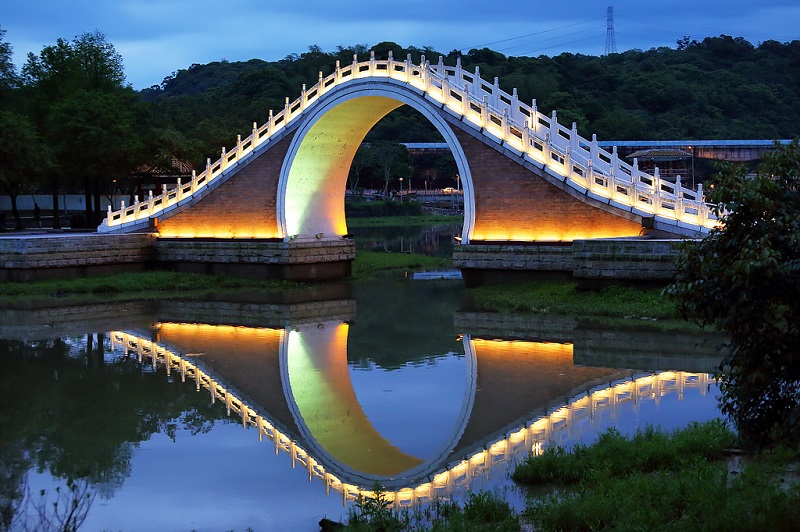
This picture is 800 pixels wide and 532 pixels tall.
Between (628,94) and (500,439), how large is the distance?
6010cm

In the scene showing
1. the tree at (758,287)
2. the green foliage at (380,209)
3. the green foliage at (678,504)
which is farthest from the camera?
the green foliage at (380,209)

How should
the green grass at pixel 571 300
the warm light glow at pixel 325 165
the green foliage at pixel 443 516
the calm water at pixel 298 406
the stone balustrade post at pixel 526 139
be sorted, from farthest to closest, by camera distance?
the warm light glow at pixel 325 165
the stone balustrade post at pixel 526 139
the green grass at pixel 571 300
the calm water at pixel 298 406
the green foliage at pixel 443 516

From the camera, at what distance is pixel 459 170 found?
82.1ft

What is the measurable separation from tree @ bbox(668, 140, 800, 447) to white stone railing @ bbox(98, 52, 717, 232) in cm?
1373

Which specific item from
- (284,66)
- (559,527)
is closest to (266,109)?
(284,66)

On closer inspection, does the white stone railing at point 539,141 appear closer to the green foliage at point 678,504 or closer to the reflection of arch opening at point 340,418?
the reflection of arch opening at point 340,418

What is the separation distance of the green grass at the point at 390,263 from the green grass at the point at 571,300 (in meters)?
8.90

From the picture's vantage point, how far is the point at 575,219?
23.2 m

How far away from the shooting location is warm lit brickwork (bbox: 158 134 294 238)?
29750mm

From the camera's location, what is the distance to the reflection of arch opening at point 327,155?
91.0 feet

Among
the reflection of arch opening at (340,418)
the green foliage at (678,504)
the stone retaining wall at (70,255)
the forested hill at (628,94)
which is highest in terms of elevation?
the forested hill at (628,94)

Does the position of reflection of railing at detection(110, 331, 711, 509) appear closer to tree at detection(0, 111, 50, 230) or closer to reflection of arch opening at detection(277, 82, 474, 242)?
reflection of arch opening at detection(277, 82, 474, 242)

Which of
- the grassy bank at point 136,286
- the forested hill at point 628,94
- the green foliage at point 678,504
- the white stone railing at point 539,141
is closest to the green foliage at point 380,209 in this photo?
the forested hill at point 628,94

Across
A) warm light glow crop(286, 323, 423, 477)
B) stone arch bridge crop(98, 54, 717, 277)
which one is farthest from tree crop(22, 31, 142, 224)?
warm light glow crop(286, 323, 423, 477)
